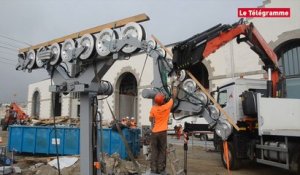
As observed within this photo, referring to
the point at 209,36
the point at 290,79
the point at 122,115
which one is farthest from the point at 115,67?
the point at 209,36

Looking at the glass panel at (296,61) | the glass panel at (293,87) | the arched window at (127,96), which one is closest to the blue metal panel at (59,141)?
the glass panel at (293,87)

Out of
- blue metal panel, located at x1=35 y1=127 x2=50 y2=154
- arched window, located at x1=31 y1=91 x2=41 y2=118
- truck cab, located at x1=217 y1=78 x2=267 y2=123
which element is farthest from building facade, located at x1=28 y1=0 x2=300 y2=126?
arched window, located at x1=31 y1=91 x2=41 y2=118

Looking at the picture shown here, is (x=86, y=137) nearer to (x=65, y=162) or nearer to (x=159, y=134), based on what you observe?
(x=159, y=134)

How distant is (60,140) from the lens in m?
13.6

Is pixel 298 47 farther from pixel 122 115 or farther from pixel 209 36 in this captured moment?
pixel 122 115

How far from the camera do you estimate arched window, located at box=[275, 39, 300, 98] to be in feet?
57.5

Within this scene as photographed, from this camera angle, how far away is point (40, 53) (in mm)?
6898

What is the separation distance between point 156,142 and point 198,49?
2.54m

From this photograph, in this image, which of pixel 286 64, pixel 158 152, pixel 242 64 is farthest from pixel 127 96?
pixel 158 152

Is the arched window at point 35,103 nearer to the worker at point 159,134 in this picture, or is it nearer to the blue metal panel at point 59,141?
the blue metal panel at point 59,141

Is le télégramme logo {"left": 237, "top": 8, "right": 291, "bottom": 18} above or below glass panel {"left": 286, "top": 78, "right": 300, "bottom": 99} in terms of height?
above

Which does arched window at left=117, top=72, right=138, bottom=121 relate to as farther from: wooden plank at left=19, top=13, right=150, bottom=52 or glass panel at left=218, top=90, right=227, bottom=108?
wooden plank at left=19, top=13, right=150, bottom=52

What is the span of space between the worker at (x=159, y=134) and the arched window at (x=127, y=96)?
75.2 ft

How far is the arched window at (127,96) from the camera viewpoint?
2991 centimetres
